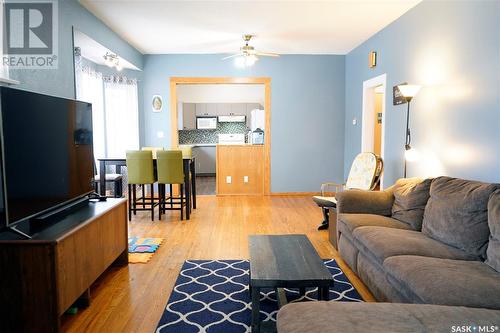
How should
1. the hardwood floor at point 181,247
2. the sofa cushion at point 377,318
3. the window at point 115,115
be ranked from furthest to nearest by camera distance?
the window at point 115,115, the hardwood floor at point 181,247, the sofa cushion at point 377,318

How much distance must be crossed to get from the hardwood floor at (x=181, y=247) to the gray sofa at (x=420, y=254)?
42cm

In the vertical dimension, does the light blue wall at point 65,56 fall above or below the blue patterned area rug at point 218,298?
above

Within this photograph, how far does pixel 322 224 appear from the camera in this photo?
15.3 feet

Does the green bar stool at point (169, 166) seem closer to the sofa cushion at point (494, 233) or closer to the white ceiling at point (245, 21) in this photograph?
the white ceiling at point (245, 21)

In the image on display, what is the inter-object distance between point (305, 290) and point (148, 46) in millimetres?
4881

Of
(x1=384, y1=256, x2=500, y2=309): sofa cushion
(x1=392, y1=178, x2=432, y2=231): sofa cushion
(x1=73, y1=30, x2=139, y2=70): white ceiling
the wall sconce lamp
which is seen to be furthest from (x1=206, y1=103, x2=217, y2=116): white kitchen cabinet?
(x1=384, y1=256, x2=500, y2=309): sofa cushion

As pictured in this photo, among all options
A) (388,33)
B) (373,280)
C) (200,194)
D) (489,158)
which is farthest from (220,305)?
(200,194)

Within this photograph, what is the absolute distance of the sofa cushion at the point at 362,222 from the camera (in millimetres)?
3105

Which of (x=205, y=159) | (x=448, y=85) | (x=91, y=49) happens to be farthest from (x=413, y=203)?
(x=205, y=159)

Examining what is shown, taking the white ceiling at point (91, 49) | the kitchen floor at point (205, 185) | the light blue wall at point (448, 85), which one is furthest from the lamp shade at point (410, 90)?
the kitchen floor at point (205, 185)

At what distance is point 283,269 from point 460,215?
1.34 m

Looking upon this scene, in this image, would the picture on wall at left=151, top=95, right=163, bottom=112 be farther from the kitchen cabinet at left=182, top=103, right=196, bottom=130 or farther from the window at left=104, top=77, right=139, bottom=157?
the kitchen cabinet at left=182, top=103, right=196, bottom=130

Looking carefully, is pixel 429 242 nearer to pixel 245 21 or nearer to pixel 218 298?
pixel 218 298

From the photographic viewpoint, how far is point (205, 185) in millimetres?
8273
